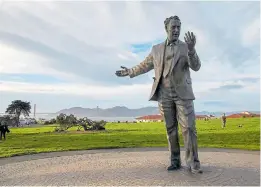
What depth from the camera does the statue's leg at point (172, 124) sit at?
9516 mm

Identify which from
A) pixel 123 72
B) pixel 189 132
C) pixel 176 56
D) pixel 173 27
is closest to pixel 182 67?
pixel 176 56

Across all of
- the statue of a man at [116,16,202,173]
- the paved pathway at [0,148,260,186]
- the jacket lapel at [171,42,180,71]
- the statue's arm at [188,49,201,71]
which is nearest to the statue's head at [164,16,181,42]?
the statue of a man at [116,16,202,173]

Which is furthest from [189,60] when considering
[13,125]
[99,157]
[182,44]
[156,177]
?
[13,125]

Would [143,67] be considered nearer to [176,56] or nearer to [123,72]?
[123,72]

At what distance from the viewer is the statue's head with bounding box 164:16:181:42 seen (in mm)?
8984

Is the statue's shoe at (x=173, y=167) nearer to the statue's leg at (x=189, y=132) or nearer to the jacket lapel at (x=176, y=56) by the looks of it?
the statue's leg at (x=189, y=132)

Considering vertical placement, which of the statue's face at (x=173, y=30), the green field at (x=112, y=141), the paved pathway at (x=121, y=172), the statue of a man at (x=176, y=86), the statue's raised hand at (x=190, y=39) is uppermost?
the statue's face at (x=173, y=30)

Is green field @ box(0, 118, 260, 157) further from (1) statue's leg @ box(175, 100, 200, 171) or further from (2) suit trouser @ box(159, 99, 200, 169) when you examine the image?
(1) statue's leg @ box(175, 100, 200, 171)

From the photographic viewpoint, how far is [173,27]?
9.02 m

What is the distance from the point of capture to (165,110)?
9.55m

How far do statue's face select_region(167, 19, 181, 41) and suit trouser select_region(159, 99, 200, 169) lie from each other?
5.50 ft

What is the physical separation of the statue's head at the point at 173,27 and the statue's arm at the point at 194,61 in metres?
0.64

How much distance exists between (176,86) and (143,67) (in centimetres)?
136

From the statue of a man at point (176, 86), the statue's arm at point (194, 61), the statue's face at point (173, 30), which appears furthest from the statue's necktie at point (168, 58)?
the statue's arm at point (194, 61)
